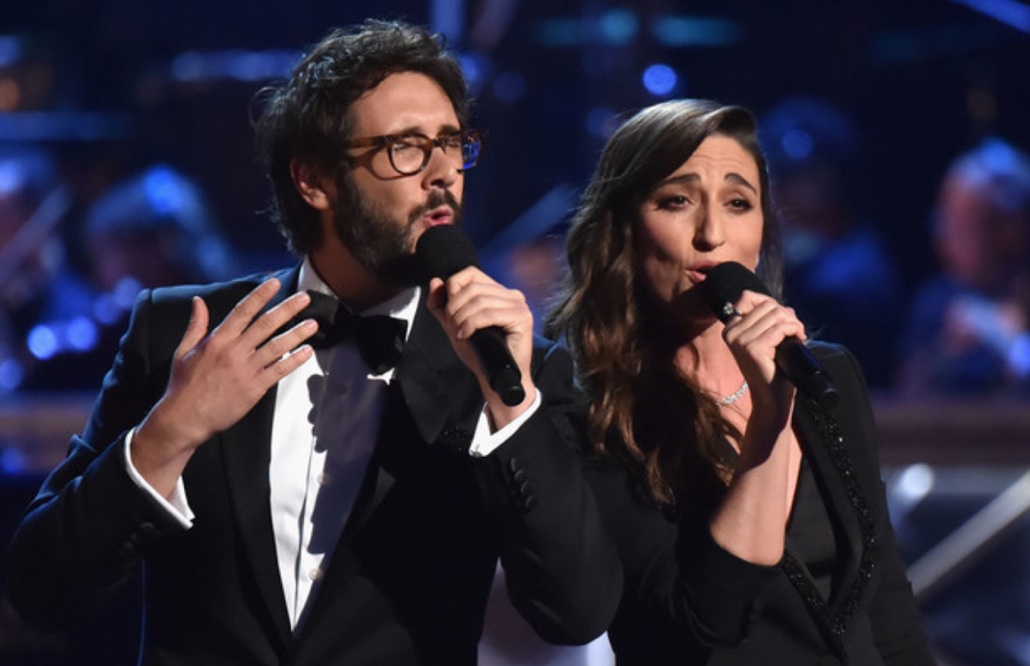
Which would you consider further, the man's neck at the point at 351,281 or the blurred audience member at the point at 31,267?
the blurred audience member at the point at 31,267

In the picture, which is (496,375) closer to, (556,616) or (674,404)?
(556,616)

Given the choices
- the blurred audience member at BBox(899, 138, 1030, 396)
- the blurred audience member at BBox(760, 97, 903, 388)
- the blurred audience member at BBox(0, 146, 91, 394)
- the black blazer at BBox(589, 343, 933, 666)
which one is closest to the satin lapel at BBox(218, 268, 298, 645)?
the black blazer at BBox(589, 343, 933, 666)

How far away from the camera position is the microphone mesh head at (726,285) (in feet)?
6.36

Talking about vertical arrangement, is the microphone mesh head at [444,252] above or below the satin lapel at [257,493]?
above

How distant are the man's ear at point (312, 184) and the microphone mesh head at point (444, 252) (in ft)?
1.03

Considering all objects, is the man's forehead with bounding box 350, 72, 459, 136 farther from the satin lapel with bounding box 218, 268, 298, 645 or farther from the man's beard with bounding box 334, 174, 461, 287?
the satin lapel with bounding box 218, 268, 298, 645

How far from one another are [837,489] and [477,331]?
2.22 ft

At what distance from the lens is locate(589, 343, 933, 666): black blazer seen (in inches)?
74.9

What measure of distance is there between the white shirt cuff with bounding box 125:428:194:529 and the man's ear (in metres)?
0.52

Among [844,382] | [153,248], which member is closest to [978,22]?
[153,248]

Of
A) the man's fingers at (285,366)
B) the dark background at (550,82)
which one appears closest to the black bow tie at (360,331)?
the man's fingers at (285,366)

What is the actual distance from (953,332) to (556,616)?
3.76 meters

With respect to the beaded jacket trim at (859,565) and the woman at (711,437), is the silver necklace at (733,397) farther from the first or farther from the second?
the beaded jacket trim at (859,565)

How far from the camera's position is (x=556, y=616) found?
185 centimetres
